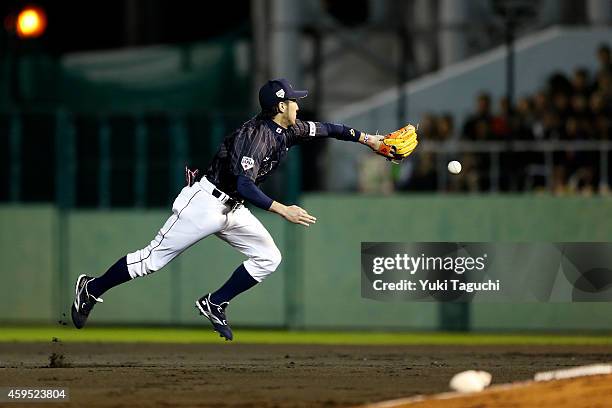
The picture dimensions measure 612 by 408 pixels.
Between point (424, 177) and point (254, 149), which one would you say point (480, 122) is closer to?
point (424, 177)

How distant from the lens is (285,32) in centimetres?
1900

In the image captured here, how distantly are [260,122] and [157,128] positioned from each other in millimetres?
5475

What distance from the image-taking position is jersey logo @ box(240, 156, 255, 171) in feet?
38.5

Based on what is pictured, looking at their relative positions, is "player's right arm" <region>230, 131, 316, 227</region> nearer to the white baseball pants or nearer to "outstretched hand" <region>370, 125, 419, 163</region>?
the white baseball pants

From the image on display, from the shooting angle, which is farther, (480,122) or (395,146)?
(480,122)

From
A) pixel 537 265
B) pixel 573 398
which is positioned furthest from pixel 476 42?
pixel 573 398

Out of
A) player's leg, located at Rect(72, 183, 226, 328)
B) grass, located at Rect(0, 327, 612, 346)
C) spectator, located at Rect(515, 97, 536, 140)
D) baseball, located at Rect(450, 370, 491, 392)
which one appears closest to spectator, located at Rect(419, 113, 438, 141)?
spectator, located at Rect(515, 97, 536, 140)

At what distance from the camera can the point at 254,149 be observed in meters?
11.8

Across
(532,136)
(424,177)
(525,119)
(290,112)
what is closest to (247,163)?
(290,112)

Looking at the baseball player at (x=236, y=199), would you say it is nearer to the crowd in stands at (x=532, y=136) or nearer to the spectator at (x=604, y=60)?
the crowd in stands at (x=532, y=136)

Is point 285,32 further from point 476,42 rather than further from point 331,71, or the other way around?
point 476,42

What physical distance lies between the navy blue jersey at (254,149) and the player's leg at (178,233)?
198 millimetres

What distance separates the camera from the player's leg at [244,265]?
40.3 ft

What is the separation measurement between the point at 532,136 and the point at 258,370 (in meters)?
6.04
